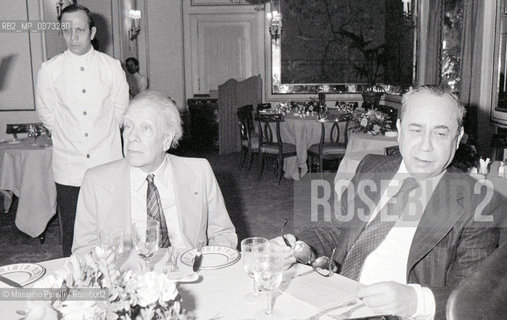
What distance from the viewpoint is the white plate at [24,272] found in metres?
1.61

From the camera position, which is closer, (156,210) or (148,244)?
(148,244)

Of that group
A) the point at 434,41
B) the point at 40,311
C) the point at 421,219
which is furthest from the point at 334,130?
the point at 40,311

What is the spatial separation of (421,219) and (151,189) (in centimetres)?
111

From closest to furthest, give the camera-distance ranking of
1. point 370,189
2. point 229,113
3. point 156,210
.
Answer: point 370,189, point 156,210, point 229,113

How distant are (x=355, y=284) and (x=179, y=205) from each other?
0.91 metres

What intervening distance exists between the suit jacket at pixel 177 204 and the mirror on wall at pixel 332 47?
8150mm

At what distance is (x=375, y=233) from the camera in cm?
191

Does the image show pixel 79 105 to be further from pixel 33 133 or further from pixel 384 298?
pixel 384 298

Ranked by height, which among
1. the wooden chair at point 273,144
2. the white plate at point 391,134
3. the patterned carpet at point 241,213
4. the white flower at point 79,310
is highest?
the white flower at point 79,310

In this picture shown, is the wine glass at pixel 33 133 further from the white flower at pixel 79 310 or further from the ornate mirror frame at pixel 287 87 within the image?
the ornate mirror frame at pixel 287 87

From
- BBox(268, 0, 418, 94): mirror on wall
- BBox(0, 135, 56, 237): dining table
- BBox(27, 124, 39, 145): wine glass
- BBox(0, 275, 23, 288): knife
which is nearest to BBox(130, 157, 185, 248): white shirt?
BBox(0, 275, 23, 288): knife

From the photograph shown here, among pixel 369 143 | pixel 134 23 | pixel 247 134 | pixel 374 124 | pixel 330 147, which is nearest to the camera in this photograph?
pixel 369 143

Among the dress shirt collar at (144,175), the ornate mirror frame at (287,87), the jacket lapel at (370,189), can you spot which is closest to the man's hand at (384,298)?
the jacket lapel at (370,189)

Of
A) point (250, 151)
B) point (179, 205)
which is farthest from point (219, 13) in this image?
point (179, 205)
